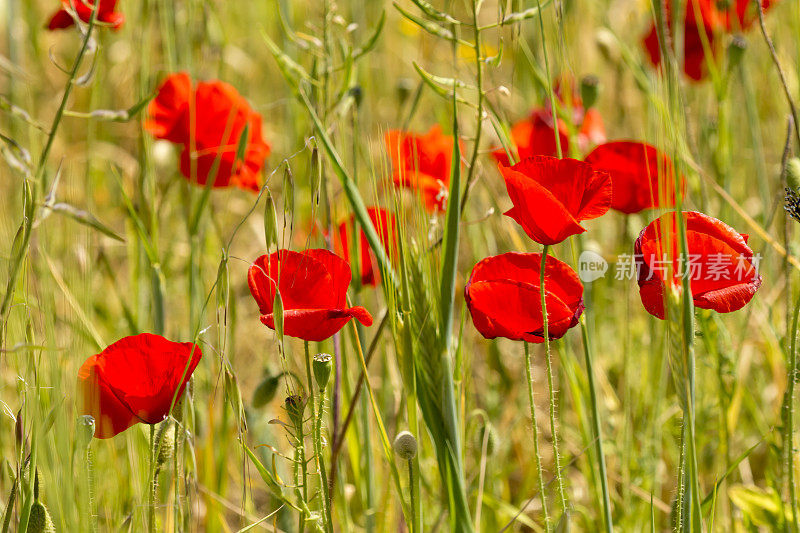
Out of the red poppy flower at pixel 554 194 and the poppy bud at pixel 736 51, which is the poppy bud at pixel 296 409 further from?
the poppy bud at pixel 736 51

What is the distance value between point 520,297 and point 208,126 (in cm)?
65

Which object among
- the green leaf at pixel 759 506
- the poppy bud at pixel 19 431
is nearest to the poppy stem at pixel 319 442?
the poppy bud at pixel 19 431

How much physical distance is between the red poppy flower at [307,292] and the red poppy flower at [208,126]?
0.43m

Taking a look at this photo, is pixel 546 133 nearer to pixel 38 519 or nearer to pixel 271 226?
pixel 271 226

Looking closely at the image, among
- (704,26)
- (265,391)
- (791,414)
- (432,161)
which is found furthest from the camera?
(704,26)

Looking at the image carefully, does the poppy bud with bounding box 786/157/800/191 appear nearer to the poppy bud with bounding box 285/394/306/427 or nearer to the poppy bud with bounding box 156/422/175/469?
the poppy bud with bounding box 285/394/306/427

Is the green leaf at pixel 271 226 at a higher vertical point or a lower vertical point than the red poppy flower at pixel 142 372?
higher

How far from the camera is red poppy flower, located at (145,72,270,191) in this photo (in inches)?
44.0

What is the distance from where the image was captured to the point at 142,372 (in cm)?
68

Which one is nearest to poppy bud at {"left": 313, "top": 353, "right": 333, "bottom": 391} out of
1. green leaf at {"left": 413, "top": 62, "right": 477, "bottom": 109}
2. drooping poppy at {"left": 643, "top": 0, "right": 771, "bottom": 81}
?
green leaf at {"left": 413, "top": 62, "right": 477, "bottom": 109}

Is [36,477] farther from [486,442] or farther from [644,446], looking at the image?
[644,446]

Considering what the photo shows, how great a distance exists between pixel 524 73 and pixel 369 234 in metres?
1.19

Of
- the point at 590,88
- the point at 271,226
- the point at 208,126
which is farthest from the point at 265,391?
the point at 590,88

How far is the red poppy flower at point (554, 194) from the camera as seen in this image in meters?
0.62
